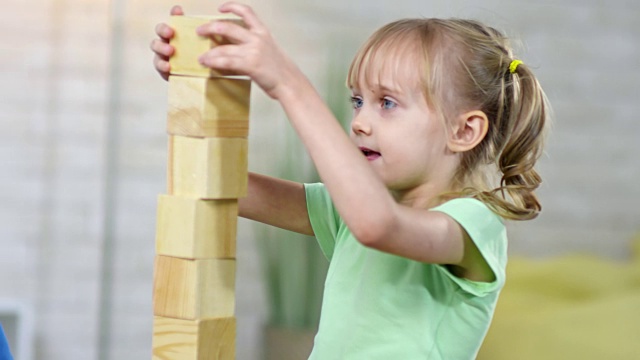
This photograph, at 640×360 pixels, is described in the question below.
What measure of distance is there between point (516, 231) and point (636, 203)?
9.5 inches

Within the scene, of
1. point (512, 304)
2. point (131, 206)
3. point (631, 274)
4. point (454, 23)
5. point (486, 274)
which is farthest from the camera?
point (131, 206)

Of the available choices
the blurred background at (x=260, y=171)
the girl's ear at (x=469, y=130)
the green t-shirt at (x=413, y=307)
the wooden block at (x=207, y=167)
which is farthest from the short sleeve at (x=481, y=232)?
the blurred background at (x=260, y=171)

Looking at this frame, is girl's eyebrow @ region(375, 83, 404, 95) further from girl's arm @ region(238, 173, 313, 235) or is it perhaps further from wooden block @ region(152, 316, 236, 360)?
wooden block @ region(152, 316, 236, 360)

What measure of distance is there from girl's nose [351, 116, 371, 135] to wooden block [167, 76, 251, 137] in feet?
0.67

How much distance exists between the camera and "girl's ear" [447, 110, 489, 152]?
118 centimetres

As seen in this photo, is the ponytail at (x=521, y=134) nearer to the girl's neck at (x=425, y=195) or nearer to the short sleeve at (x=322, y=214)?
the girl's neck at (x=425, y=195)

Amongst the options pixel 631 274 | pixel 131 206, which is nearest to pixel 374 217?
pixel 631 274

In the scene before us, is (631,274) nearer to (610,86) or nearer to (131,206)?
(610,86)

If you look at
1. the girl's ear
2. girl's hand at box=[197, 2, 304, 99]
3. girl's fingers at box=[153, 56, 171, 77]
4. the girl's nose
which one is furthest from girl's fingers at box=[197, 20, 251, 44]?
the girl's ear

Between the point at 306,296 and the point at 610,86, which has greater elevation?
the point at 610,86

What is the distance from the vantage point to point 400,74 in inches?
45.3

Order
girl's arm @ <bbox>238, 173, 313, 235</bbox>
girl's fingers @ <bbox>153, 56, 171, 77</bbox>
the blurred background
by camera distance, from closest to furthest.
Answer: girl's fingers @ <bbox>153, 56, 171, 77</bbox>, girl's arm @ <bbox>238, 173, 313, 235</bbox>, the blurred background

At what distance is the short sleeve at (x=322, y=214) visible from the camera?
1.29 meters

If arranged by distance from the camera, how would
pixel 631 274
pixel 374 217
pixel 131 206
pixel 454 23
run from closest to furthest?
pixel 374 217, pixel 454 23, pixel 631 274, pixel 131 206
